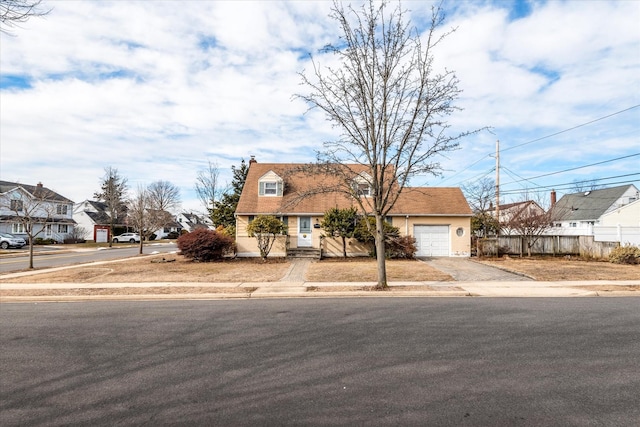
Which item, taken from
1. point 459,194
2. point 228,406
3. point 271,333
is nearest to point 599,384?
point 228,406

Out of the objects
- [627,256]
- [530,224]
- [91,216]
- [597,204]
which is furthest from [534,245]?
[91,216]

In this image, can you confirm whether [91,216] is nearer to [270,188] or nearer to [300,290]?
[270,188]

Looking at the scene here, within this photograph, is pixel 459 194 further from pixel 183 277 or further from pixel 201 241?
pixel 183 277

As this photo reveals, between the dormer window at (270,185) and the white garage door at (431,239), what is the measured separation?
9.79 meters

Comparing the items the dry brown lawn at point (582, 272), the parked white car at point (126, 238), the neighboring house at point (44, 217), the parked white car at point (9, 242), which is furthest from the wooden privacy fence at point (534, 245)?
the parked white car at point (126, 238)

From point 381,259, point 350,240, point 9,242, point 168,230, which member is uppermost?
point 168,230

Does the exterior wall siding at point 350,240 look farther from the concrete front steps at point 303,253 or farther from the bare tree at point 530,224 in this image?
the bare tree at point 530,224

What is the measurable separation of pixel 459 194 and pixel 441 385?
25.2m

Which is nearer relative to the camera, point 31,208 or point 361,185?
point 361,185

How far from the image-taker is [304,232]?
2598 centimetres

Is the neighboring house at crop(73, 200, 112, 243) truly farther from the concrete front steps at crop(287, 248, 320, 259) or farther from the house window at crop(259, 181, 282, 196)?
the concrete front steps at crop(287, 248, 320, 259)

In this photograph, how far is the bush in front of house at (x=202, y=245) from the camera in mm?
22156

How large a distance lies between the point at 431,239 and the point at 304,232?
857 cm

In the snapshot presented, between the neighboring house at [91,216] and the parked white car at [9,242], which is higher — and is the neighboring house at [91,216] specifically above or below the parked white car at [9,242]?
above
